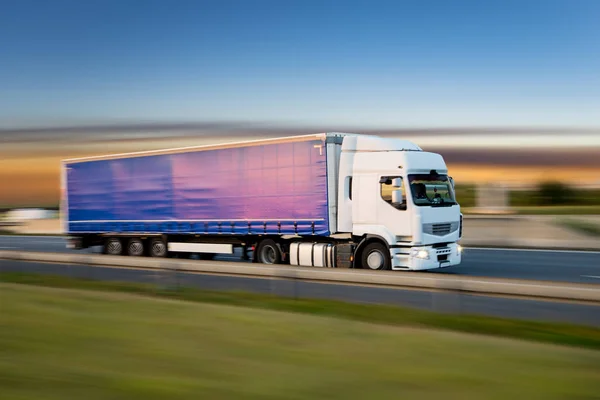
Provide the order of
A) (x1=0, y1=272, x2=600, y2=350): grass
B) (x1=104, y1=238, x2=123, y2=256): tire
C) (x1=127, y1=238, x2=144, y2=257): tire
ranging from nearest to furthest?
(x1=0, y1=272, x2=600, y2=350): grass
(x1=127, y1=238, x2=144, y2=257): tire
(x1=104, y1=238, x2=123, y2=256): tire

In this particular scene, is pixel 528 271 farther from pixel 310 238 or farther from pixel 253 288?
pixel 253 288

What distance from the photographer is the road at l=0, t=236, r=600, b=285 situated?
1778 cm

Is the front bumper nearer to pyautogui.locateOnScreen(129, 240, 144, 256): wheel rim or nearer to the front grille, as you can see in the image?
the front grille

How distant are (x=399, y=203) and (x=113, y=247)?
1173 cm

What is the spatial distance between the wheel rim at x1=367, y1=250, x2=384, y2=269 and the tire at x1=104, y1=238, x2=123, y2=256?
10.3 metres

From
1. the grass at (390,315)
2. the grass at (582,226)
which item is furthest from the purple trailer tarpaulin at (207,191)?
the grass at (582,226)

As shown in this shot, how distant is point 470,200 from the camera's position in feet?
125

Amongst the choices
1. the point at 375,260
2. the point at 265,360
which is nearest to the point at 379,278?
the point at 265,360

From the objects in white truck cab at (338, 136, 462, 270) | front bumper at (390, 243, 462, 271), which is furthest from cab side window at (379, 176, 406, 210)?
front bumper at (390, 243, 462, 271)

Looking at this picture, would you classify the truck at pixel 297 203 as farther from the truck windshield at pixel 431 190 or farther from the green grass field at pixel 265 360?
the green grass field at pixel 265 360

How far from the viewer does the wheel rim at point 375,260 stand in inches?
736

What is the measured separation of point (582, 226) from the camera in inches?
1059

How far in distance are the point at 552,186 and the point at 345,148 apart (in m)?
28.8

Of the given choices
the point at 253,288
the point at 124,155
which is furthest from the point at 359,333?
the point at 124,155
